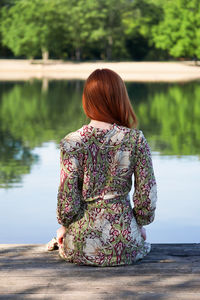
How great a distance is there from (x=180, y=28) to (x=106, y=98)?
54.9 metres

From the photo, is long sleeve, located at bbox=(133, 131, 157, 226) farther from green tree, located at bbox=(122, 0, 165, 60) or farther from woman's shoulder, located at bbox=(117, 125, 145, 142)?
green tree, located at bbox=(122, 0, 165, 60)

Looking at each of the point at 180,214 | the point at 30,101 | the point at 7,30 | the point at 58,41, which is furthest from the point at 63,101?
the point at 7,30

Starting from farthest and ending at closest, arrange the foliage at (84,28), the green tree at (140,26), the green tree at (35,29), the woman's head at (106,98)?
1. the green tree at (35,29)
2. the green tree at (140,26)
3. the foliage at (84,28)
4. the woman's head at (106,98)

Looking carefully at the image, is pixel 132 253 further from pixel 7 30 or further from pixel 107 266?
pixel 7 30

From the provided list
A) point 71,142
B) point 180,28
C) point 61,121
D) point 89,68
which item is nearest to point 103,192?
point 71,142

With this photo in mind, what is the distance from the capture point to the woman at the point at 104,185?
114 inches

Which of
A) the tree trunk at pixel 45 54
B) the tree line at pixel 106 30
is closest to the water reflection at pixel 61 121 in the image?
the tree line at pixel 106 30

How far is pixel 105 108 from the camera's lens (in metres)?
2.84

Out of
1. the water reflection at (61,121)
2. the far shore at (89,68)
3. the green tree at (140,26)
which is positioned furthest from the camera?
the green tree at (140,26)

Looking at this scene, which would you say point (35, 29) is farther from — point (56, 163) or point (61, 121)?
point (56, 163)

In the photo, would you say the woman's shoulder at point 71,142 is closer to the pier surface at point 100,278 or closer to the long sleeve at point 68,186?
the long sleeve at point 68,186

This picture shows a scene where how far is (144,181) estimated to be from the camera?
9.59 feet

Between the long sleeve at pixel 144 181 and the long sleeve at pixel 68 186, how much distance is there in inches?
12.0

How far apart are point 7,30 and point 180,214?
55.8 m
